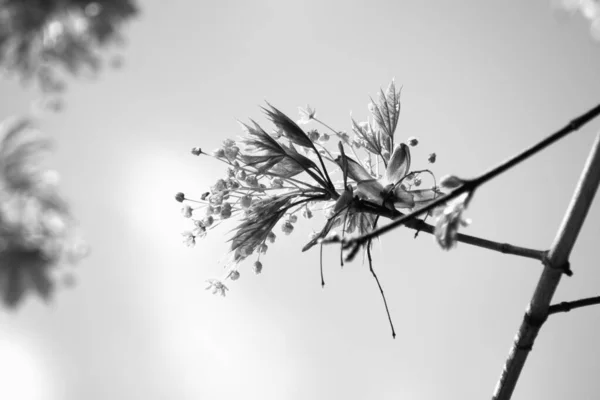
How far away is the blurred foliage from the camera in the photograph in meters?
0.28

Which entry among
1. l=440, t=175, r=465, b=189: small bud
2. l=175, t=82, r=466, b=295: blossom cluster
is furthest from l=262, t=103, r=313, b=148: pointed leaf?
l=440, t=175, r=465, b=189: small bud

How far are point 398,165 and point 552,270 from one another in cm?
26

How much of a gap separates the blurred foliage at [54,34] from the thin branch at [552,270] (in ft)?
1.41

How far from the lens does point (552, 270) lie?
1.58 feet

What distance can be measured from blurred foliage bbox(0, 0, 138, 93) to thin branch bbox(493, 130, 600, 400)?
430 mm

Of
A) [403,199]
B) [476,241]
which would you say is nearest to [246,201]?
[403,199]

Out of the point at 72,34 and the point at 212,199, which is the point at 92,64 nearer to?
the point at 72,34

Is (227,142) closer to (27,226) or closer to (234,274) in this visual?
(234,274)

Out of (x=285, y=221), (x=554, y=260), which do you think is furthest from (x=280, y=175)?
(x=554, y=260)

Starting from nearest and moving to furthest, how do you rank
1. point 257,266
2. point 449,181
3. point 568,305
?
point 449,181 < point 568,305 < point 257,266

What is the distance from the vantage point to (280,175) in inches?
28.3

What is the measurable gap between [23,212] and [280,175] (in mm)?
453

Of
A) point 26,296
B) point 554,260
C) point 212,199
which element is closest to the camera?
point 26,296

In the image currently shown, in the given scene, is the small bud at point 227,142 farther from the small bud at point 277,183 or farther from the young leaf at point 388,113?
the young leaf at point 388,113
